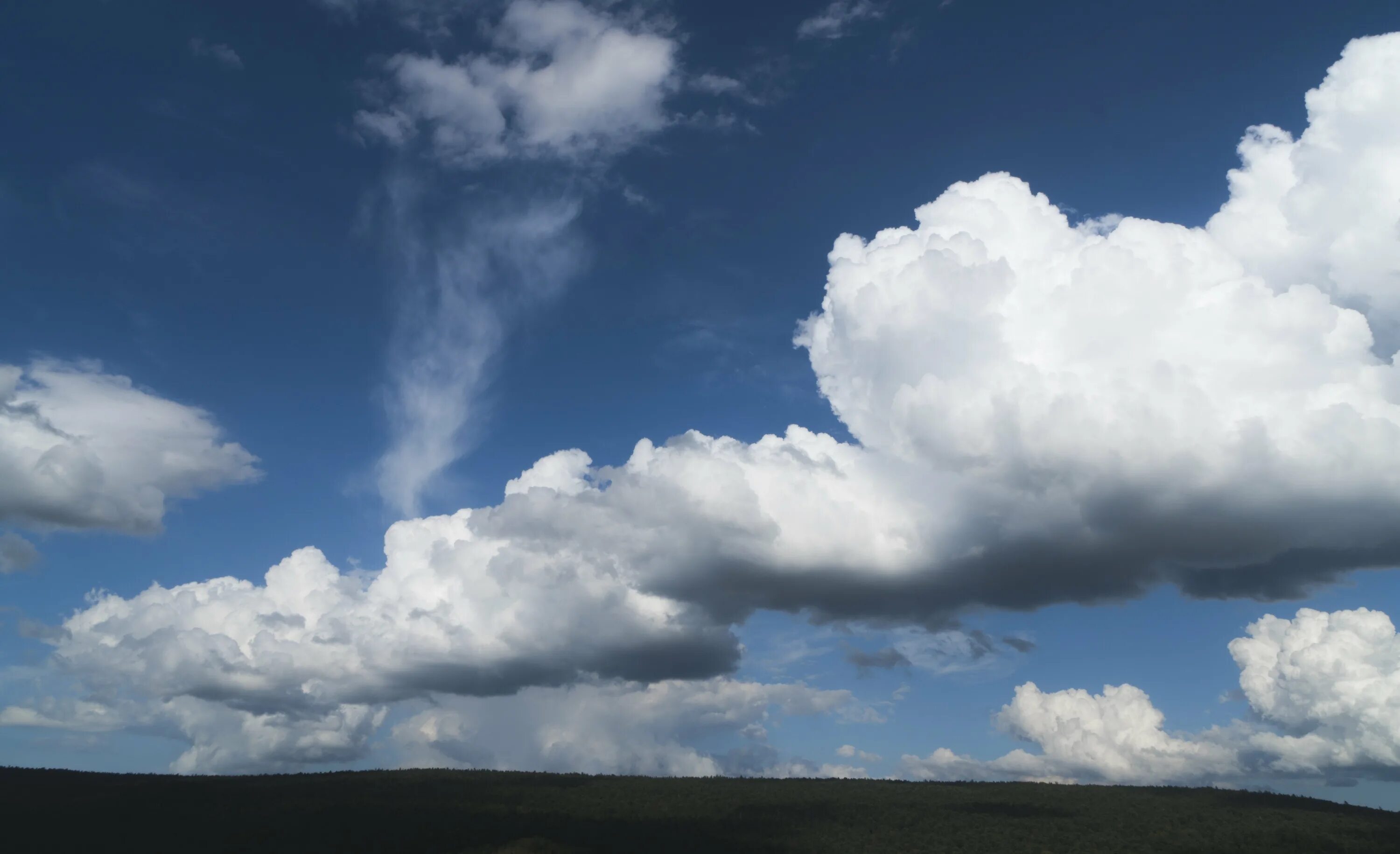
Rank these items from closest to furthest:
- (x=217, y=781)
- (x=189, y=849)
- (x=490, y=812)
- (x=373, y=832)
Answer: (x=189, y=849)
(x=373, y=832)
(x=490, y=812)
(x=217, y=781)

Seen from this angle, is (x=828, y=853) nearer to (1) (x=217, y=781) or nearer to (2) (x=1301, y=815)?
(2) (x=1301, y=815)

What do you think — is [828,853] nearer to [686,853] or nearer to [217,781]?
[686,853]

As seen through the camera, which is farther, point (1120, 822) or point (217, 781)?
point (217, 781)

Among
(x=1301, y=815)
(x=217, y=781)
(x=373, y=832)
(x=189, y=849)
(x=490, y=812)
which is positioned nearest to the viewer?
(x=189, y=849)

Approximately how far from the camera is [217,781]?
199750 millimetres

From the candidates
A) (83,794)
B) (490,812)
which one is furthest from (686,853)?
(83,794)

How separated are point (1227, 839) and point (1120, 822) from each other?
65.9ft

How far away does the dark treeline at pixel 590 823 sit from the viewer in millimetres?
151000

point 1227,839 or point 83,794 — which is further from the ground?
point 83,794

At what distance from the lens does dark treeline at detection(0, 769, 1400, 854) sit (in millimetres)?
151000

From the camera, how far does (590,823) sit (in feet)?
554

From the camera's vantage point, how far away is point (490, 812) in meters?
173

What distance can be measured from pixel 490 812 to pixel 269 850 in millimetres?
39965

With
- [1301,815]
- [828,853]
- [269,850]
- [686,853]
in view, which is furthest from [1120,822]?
[269,850]
